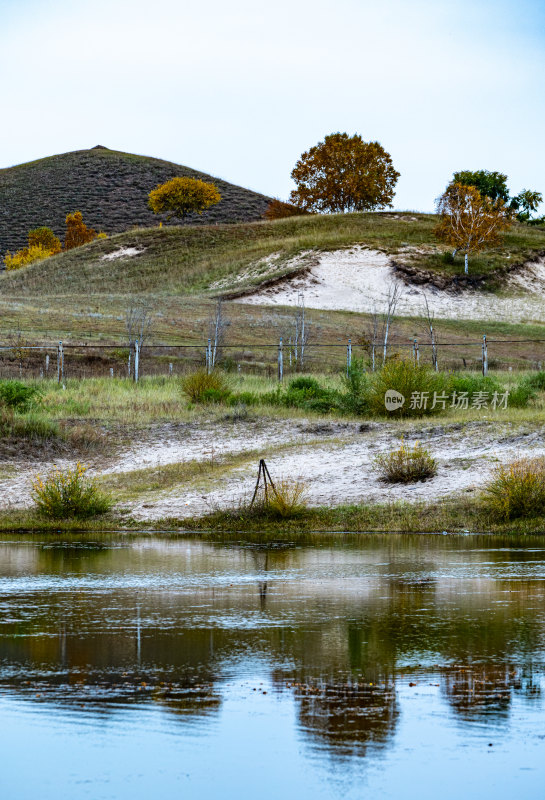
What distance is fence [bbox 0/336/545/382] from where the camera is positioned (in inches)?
1458

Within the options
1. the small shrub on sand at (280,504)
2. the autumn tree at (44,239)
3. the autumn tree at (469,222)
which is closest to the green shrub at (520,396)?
the small shrub on sand at (280,504)

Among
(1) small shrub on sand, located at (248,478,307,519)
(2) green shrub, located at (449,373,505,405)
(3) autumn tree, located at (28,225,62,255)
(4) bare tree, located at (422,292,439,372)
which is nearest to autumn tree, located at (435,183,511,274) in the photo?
(4) bare tree, located at (422,292,439,372)

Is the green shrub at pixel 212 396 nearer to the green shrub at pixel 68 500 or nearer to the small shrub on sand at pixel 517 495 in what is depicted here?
the green shrub at pixel 68 500

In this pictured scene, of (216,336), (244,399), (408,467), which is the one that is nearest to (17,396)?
(244,399)

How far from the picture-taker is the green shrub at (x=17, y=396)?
2803 centimetres

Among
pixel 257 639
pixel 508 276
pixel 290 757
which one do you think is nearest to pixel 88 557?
pixel 257 639

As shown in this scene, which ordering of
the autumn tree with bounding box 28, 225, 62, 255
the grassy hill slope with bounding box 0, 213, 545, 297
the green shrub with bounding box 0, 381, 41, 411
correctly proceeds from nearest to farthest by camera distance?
the green shrub with bounding box 0, 381, 41, 411 < the grassy hill slope with bounding box 0, 213, 545, 297 < the autumn tree with bounding box 28, 225, 62, 255

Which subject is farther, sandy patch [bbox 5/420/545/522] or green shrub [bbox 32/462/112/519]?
sandy patch [bbox 5/420/545/522]

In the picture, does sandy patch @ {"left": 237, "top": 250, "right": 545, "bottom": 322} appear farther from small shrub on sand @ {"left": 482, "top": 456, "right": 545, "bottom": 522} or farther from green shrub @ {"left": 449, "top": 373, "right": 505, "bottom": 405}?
small shrub on sand @ {"left": 482, "top": 456, "right": 545, "bottom": 522}

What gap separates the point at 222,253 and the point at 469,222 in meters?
20.9

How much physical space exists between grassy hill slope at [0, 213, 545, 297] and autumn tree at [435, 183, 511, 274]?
1275 mm

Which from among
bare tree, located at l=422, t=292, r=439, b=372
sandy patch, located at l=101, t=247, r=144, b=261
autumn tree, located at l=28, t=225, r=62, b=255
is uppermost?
autumn tree, located at l=28, t=225, r=62, b=255

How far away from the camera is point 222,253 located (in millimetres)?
88062

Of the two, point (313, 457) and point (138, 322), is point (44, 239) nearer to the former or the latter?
point (138, 322)
